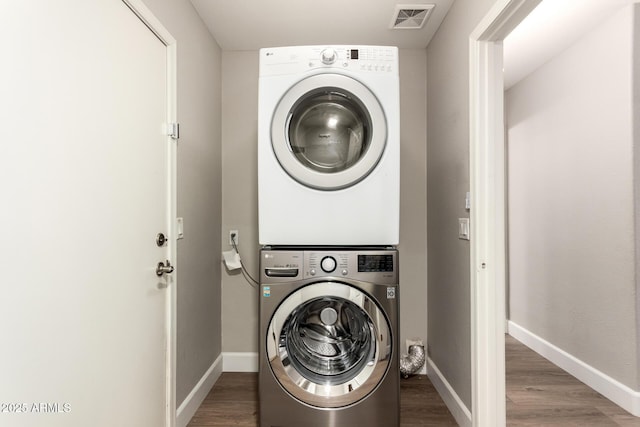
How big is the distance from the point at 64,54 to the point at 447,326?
215 centimetres

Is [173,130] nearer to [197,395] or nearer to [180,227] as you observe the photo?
[180,227]

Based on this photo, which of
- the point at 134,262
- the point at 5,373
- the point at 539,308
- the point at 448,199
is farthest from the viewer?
the point at 539,308

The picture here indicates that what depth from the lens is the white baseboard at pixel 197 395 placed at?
5.95 feet

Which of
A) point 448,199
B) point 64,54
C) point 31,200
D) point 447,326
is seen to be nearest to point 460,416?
point 447,326

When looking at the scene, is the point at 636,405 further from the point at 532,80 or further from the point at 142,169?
the point at 142,169

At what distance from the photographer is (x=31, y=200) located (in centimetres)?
94

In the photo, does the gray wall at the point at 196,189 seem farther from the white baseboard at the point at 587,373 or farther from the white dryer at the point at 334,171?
the white baseboard at the point at 587,373

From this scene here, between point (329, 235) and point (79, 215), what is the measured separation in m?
0.95

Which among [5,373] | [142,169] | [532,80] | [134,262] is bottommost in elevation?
[5,373]

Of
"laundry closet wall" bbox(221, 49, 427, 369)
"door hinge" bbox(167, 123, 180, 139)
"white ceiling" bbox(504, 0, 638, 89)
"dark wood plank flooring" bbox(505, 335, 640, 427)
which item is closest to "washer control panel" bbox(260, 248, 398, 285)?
"door hinge" bbox(167, 123, 180, 139)

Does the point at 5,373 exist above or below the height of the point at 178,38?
below

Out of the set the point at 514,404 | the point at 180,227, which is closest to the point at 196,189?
the point at 180,227

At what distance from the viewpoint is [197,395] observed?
202 centimetres

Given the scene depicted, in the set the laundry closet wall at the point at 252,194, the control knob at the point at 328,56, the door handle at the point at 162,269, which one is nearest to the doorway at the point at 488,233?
the control knob at the point at 328,56
